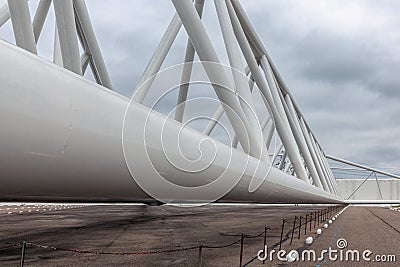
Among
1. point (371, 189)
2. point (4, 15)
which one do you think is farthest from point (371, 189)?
point (4, 15)

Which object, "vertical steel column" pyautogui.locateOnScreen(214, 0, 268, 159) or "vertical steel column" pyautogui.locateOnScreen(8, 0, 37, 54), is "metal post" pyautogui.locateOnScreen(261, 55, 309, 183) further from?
"vertical steel column" pyautogui.locateOnScreen(8, 0, 37, 54)

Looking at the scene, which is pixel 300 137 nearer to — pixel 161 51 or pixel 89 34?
pixel 161 51

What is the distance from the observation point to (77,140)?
2803 mm

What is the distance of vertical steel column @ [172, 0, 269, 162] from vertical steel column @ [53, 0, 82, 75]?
1.82 meters

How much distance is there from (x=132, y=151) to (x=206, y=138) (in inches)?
68.4

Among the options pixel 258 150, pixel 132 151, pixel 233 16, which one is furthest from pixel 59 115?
pixel 233 16

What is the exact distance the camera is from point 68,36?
6.44m

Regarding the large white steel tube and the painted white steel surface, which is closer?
the large white steel tube

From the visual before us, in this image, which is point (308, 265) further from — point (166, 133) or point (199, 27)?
point (166, 133)

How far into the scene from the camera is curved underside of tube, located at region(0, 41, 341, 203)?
93.2 inches

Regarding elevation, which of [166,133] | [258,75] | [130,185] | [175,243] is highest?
[258,75]

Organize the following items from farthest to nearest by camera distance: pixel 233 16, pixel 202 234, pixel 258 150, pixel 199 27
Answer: pixel 202 234 < pixel 233 16 < pixel 258 150 < pixel 199 27

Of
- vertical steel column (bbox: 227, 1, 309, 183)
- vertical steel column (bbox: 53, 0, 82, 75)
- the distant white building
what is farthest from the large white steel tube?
the distant white building

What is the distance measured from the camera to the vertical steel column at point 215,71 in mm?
7465
